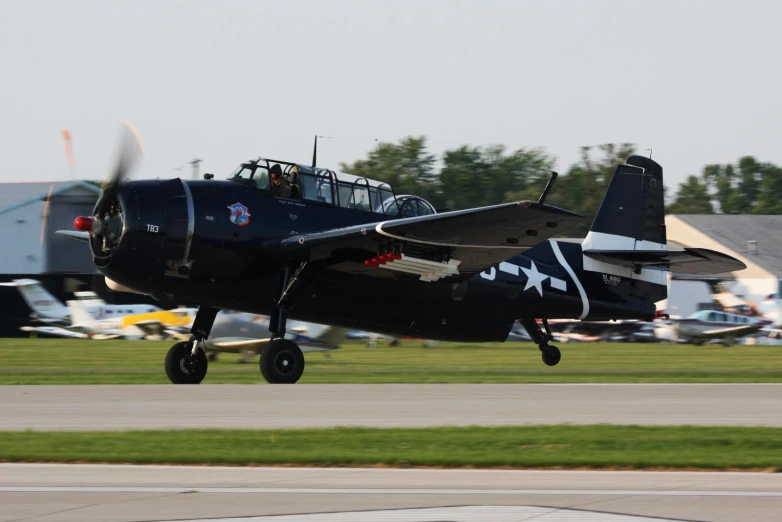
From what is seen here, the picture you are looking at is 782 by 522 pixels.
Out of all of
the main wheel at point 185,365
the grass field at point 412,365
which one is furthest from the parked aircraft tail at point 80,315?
the main wheel at point 185,365

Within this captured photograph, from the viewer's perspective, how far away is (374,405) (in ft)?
50.0

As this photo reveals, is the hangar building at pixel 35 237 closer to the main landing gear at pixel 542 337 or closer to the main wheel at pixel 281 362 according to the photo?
the main landing gear at pixel 542 337

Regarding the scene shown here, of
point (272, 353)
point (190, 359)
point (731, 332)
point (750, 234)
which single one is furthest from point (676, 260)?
point (750, 234)

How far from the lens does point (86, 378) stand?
22.3 metres

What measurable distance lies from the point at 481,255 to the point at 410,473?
432 inches

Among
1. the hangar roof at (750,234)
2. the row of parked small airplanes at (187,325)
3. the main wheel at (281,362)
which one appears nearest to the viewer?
the main wheel at (281,362)

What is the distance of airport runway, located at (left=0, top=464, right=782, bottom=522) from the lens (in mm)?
7367

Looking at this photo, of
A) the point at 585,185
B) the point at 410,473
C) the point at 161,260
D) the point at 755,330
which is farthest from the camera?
the point at 585,185

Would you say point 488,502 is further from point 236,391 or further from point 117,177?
point 117,177

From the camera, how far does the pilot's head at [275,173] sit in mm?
19859

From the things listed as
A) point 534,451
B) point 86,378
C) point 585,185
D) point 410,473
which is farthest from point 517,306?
point 585,185

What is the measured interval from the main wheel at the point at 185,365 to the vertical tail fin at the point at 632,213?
349 inches

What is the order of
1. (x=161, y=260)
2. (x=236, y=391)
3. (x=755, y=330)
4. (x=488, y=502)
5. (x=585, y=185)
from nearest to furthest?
1. (x=488, y=502)
2. (x=236, y=391)
3. (x=161, y=260)
4. (x=755, y=330)
5. (x=585, y=185)

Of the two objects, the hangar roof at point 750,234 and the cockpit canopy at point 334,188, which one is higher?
the cockpit canopy at point 334,188
